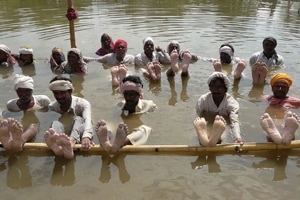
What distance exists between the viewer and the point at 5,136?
420 cm

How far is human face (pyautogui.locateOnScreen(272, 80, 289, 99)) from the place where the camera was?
575 cm

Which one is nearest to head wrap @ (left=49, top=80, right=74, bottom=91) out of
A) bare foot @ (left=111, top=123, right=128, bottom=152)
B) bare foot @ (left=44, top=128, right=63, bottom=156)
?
bare foot @ (left=44, top=128, right=63, bottom=156)

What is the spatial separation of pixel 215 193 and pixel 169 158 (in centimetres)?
86

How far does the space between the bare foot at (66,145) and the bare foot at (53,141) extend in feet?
0.15

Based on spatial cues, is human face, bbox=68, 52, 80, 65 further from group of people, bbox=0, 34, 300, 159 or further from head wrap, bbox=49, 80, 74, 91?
head wrap, bbox=49, 80, 74, 91

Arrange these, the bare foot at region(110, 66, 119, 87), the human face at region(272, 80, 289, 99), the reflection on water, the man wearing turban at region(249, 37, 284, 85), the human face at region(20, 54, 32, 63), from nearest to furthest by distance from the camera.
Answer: the reflection on water, the human face at region(272, 80, 289, 99), the bare foot at region(110, 66, 119, 87), the man wearing turban at region(249, 37, 284, 85), the human face at region(20, 54, 32, 63)

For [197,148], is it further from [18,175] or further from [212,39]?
[212,39]

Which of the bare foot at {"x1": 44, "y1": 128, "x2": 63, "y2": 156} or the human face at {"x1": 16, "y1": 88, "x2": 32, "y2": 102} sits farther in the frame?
the human face at {"x1": 16, "y1": 88, "x2": 32, "y2": 102}

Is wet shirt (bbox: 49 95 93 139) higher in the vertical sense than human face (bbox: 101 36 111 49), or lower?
lower

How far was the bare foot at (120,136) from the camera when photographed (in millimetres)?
4121

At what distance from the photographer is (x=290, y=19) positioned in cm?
1451

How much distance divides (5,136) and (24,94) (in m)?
1.40

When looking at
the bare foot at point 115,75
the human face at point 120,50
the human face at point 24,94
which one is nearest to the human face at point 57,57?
the human face at point 120,50

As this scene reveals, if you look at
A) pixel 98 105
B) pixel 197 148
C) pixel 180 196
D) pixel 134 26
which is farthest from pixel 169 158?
pixel 134 26
